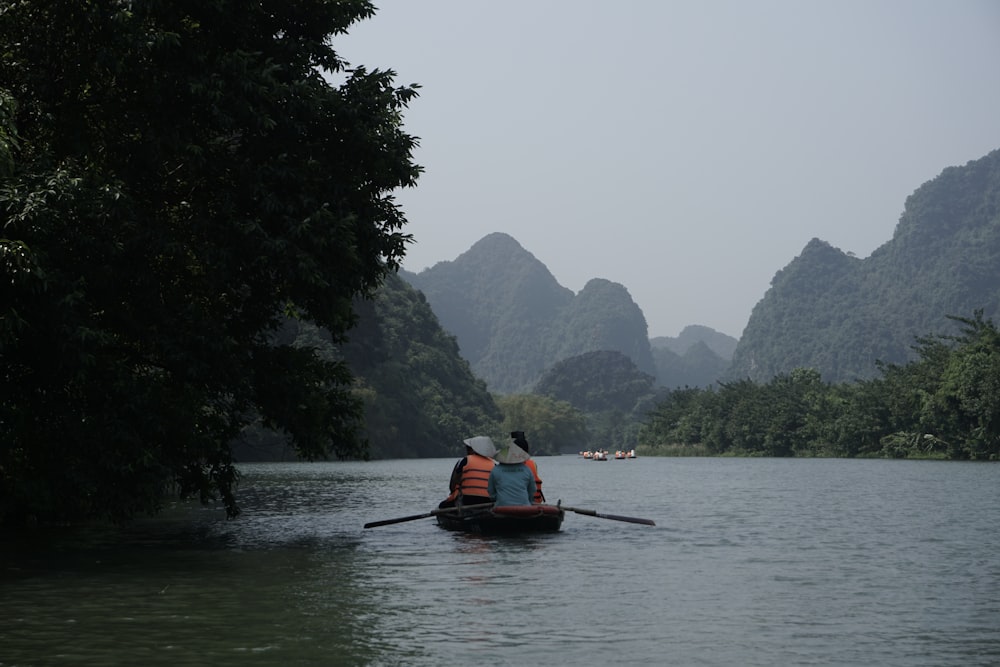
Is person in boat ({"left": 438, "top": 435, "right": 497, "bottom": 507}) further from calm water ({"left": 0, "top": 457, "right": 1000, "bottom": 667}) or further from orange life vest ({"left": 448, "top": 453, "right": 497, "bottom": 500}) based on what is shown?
calm water ({"left": 0, "top": 457, "right": 1000, "bottom": 667})

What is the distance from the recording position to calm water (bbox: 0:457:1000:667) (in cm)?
1234

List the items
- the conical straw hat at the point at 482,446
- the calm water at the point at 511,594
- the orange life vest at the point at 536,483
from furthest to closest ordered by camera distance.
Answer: the conical straw hat at the point at 482,446 → the orange life vest at the point at 536,483 → the calm water at the point at 511,594

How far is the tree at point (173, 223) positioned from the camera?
68.5 ft

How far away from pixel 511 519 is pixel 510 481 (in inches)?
33.8

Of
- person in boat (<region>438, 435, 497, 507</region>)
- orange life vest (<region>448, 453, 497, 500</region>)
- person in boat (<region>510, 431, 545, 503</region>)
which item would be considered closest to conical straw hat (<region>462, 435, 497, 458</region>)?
person in boat (<region>438, 435, 497, 507</region>)

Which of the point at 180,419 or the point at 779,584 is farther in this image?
the point at 180,419

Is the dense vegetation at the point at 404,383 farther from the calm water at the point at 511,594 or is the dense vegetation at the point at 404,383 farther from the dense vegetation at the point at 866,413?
the calm water at the point at 511,594

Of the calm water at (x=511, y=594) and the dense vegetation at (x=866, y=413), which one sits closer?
the calm water at (x=511, y=594)

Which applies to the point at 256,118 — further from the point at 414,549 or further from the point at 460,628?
the point at 460,628

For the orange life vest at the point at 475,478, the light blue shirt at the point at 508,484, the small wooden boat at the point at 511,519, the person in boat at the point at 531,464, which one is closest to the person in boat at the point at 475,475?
the orange life vest at the point at 475,478

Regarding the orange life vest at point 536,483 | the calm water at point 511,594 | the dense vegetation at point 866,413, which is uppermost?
the dense vegetation at point 866,413

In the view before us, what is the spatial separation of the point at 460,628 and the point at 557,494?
35.8 m

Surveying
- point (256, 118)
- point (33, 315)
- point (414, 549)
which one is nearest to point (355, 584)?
point (414, 549)

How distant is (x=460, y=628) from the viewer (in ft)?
45.3
